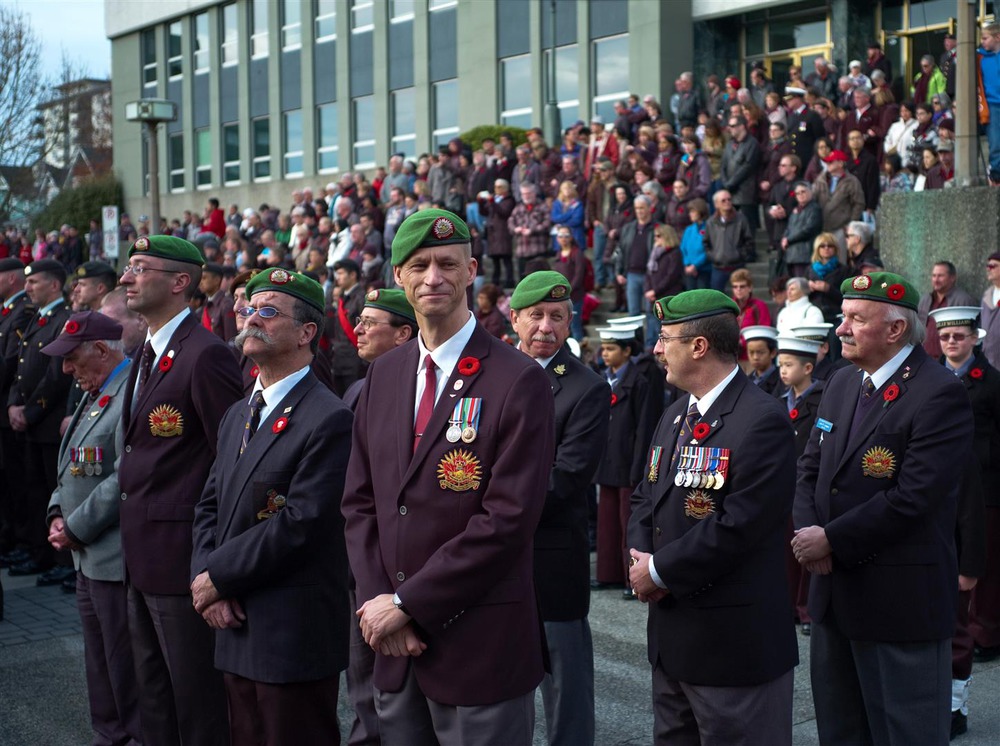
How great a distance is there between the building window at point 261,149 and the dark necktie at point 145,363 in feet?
110

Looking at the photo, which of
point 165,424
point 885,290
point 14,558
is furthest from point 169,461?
point 14,558

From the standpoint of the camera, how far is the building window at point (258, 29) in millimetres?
37438

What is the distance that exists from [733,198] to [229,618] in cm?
1306

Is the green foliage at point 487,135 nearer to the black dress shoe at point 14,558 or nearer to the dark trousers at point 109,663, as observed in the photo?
the black dress shoe at point 14,558

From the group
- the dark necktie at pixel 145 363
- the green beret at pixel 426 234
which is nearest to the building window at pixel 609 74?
the dark necktie at pixel 145 363

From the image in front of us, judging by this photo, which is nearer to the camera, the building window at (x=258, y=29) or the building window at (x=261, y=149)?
the building window at (x=258, y=29)

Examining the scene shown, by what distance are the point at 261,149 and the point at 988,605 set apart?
33997mm

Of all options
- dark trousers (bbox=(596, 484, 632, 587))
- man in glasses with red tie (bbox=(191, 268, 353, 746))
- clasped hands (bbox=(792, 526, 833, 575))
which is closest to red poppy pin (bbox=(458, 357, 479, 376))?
man in glasses with red tie (bbox=(191, 268, 353, 746))

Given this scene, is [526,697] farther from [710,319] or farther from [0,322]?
[0,322]

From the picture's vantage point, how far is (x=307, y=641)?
412 centimetres

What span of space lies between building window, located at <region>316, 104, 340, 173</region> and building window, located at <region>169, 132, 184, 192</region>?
7.66 meters

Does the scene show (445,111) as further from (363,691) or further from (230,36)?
(363,691)

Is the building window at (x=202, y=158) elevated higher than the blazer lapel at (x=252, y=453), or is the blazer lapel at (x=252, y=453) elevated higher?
the building window at (x=202, y=158)

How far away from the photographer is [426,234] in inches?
135
